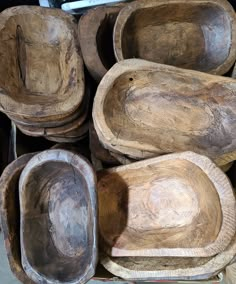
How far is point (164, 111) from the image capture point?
1.35 m

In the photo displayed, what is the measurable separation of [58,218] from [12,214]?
158mm

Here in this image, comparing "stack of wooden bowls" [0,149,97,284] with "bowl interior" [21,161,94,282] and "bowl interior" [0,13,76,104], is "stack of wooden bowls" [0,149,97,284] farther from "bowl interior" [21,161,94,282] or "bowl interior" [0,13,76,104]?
"bowl interior" [0,13,76,104]

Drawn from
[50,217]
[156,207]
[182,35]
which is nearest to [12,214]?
[50,217]

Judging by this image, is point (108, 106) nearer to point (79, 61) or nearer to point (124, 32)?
point (79, 61)

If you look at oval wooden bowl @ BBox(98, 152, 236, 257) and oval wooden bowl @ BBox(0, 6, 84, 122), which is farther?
oval wooden bowl @ BBox(0, 6, 84, 122)

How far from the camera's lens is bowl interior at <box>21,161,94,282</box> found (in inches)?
46.7

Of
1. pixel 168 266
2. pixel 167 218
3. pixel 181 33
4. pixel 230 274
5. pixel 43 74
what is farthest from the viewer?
pixel 230 274

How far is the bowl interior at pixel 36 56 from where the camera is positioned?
4.42 ft

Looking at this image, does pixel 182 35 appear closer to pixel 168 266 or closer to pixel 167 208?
pixel 167 208

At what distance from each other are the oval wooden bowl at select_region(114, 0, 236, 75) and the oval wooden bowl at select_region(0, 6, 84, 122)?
183 mm

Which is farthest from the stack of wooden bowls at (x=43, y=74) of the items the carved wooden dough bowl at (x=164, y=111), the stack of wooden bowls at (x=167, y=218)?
the stack of wooden bowls at (x=167, y=218)

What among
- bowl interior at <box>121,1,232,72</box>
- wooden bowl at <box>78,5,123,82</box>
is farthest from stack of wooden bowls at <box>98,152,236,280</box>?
bowl interior at <box>121,1,232,72</box>

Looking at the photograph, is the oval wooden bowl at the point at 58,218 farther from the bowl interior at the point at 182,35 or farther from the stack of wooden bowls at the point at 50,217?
the bowl interior at the point at 182,35

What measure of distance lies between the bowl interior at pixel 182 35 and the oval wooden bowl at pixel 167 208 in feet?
1.47
